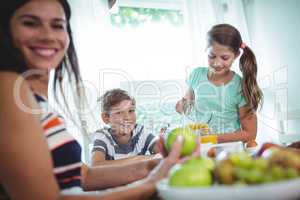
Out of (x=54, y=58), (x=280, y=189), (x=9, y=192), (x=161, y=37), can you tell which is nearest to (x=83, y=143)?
(x=161, y=37)

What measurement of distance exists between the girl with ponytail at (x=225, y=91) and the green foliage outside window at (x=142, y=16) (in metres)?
0.56

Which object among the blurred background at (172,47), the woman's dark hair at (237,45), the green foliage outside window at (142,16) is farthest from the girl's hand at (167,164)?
the green foliage outside window at (142,16)

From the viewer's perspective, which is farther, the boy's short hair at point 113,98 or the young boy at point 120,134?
the boy's short hair at point 113,98

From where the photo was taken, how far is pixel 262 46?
103 inches

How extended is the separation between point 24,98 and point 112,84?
1515 mm

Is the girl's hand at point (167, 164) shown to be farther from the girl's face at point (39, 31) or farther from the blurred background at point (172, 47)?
the blurred background at point (172, 47)

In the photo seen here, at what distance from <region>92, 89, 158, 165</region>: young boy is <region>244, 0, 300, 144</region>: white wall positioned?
1.18 metres

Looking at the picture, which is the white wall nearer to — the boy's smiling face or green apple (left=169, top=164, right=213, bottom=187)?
the boy's smiling face

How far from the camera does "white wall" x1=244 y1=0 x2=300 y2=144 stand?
97.4 inches

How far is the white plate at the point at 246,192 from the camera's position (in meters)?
0.50

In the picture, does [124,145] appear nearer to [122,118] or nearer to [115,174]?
[122,118]

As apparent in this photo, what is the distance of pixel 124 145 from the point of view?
1.70 m

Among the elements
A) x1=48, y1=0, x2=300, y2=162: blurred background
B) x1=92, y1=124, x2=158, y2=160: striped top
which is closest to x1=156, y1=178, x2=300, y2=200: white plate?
x1=92, y1=124, x2=158, y2=160: striped top

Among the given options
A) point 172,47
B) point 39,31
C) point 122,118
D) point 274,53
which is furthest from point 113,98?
point 274,53
